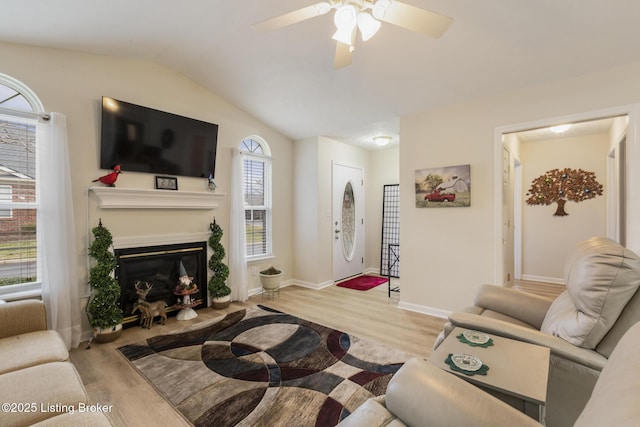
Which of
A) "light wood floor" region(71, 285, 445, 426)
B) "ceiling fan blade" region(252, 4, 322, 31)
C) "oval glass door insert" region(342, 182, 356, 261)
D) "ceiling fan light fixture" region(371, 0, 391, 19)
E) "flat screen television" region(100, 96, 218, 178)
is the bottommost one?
"light wood floor" region(71, 285, 445, 426)

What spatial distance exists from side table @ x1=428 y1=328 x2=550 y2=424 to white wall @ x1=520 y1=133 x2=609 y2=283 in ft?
14.7

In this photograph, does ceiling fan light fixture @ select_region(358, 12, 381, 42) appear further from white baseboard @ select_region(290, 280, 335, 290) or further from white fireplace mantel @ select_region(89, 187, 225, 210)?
white baseboard @ select_region(290, 280, 335, 290)

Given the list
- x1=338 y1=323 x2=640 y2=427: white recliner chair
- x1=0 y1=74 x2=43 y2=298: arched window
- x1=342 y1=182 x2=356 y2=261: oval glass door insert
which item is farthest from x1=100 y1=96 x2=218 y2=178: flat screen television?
x1=338 y1=323 x2=640 y2=427: white recliner chair

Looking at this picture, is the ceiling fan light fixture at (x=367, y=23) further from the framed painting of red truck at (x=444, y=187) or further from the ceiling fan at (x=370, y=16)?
the framed painting of red truck at (x=444, y=187)

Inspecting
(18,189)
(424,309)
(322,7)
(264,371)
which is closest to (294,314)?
(264,371)

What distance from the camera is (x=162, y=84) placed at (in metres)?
3.55

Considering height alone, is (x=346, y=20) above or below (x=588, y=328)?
above

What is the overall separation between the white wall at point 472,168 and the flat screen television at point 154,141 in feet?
8.55

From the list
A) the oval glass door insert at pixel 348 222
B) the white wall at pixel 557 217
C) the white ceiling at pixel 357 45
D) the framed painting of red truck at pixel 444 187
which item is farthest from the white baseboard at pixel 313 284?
the white wall at pixel 557 217

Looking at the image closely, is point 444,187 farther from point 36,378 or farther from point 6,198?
point 6,198

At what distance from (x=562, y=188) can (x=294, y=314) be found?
193 inches

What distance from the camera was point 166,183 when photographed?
141 inches

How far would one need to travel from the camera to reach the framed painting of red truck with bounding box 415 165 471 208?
3.36 meters

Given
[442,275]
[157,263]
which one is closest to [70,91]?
[157,263]
